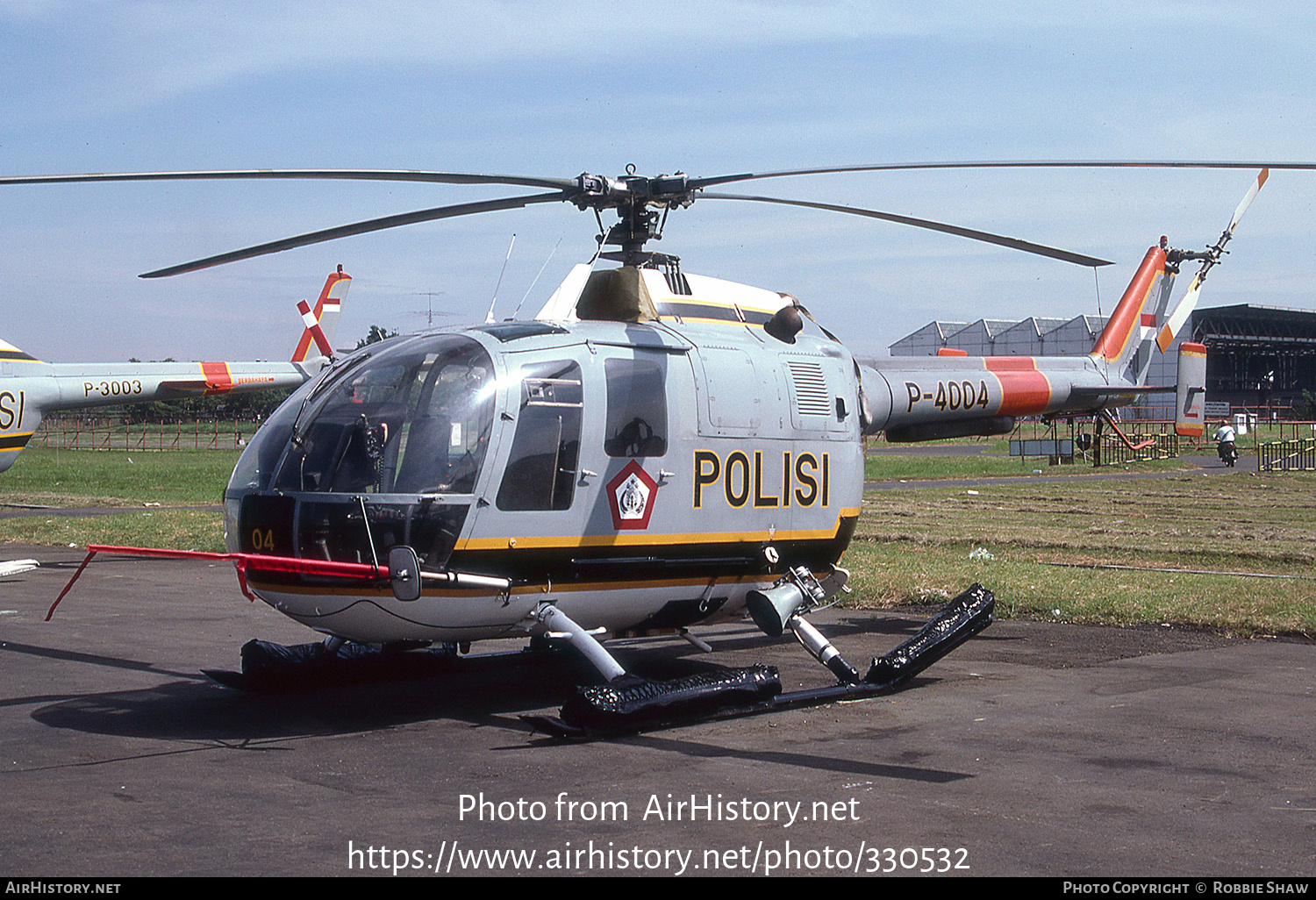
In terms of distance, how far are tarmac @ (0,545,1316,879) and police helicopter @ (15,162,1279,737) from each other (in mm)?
565

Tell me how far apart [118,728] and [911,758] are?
5039 mm

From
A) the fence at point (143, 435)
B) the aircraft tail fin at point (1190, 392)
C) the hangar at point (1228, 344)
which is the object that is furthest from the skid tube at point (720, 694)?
the hangar at point (1228, 344)

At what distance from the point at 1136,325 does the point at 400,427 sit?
10.9m

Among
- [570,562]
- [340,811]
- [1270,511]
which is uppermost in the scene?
[570,562]

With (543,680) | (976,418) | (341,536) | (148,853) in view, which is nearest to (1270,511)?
(976,418)

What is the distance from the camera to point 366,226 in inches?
358

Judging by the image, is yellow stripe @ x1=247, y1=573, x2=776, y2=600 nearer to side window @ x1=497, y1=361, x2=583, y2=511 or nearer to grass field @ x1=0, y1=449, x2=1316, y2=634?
side window @ x1=497, y1=361, x2=583, y2=511

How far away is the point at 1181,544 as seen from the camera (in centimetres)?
1905

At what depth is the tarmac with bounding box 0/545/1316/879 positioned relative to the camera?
5.38 meters

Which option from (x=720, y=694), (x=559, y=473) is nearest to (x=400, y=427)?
(x=559, y=473)

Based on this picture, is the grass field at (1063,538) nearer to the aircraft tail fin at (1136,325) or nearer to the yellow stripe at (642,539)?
the aircraft tail fin at (1136,325)

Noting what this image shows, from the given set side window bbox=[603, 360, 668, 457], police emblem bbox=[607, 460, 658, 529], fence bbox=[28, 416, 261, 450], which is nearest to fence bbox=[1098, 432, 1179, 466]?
side window bbox=[603, 360, 668, 457]
